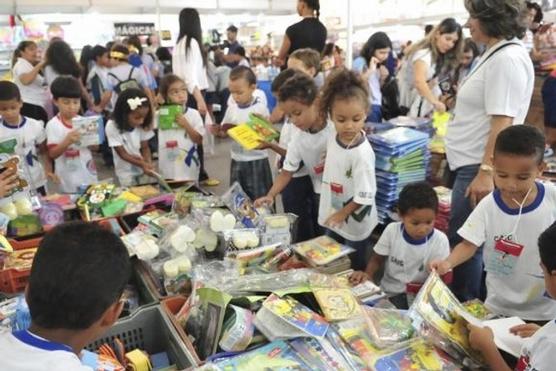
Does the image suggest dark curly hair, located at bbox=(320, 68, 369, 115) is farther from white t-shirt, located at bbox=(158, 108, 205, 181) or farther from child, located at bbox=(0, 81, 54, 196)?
child, located at bbox=(0, 81, 54, 196)

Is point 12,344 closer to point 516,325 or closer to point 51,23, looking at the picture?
point 516,325

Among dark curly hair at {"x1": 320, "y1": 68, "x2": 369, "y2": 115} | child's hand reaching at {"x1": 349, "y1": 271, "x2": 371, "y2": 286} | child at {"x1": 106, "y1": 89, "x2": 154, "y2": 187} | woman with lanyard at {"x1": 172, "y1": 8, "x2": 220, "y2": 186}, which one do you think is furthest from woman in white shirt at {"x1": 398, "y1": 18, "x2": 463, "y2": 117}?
child's hand reaching at {"x1": 349, "y1": 271, "x2": 371, "y2": 286}

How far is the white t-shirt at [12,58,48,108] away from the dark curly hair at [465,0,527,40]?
4.18m

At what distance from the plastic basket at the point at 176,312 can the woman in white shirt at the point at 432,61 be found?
2.80 meters

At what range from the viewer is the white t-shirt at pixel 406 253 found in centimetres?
194

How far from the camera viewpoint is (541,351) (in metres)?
1.13

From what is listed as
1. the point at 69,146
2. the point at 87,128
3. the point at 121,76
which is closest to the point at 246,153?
the point at 87,128

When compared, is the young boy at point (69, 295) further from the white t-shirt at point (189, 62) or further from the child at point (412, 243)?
the white t-shirt at point (189, 62)

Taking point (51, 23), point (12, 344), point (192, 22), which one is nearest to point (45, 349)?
point (12, 344)

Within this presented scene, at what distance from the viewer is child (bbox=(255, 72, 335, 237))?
2428 millimetres

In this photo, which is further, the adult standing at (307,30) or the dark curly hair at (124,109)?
the adult standing at (307,30)

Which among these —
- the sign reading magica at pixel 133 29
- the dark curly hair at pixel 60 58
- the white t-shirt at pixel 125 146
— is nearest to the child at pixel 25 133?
the white t-shirt at pixel 125 146

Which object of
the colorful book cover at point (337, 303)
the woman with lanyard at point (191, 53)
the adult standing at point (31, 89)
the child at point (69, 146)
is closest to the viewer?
the colorful book cover at point (337, 303)

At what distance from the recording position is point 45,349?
93 cm
